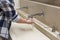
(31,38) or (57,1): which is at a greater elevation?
(57,1)

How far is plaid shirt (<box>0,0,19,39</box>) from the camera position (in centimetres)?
97

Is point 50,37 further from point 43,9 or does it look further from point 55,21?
point 43,9

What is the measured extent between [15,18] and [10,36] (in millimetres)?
169

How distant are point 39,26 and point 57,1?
0.96 feet

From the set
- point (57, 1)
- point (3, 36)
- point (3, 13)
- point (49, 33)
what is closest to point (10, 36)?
point (3, 36)

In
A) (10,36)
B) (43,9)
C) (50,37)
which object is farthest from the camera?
(43,9)

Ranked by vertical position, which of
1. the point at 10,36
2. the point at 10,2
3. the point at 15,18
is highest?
the point at 10,2

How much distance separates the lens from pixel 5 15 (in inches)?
39.2

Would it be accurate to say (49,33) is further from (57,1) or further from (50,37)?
(57,1)

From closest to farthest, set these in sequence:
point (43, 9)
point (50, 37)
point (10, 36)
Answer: point (50, 37), point (10, 36), point (43, 9)

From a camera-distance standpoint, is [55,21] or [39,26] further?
[39,26]

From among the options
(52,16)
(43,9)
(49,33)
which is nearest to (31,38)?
(49,33)

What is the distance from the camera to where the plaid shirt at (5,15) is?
97 cm

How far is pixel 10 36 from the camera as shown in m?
1.13
